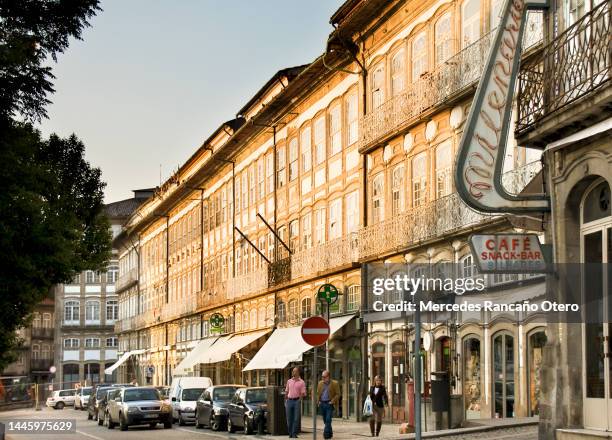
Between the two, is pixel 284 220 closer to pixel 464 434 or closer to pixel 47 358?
pixel 464 434

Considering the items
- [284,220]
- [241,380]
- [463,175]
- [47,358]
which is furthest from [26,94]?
[47,358]

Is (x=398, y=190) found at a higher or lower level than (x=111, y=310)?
lower

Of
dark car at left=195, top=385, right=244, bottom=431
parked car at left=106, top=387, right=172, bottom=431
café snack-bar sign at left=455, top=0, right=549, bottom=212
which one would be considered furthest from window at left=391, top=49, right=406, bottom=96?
café snack-bar sign at left=455, top=0, right=549, bottom=212

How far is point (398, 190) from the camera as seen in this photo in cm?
3606

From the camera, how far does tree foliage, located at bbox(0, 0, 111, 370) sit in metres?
16.3

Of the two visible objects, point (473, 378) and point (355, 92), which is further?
point (355, 92)

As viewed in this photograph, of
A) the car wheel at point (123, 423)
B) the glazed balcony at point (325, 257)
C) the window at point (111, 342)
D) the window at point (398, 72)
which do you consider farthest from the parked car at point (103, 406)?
the window at point (111, 342)

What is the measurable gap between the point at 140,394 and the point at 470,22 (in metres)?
18.0

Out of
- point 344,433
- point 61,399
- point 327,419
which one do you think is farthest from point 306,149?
point 61,399

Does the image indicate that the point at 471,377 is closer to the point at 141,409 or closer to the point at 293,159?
the point at 141,409

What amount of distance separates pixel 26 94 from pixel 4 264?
6.30 metres

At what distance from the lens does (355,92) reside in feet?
133

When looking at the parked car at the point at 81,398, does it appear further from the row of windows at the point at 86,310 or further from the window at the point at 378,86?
the window at the point at 378,86

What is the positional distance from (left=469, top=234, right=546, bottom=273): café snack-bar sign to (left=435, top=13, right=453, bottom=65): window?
16.7 m
